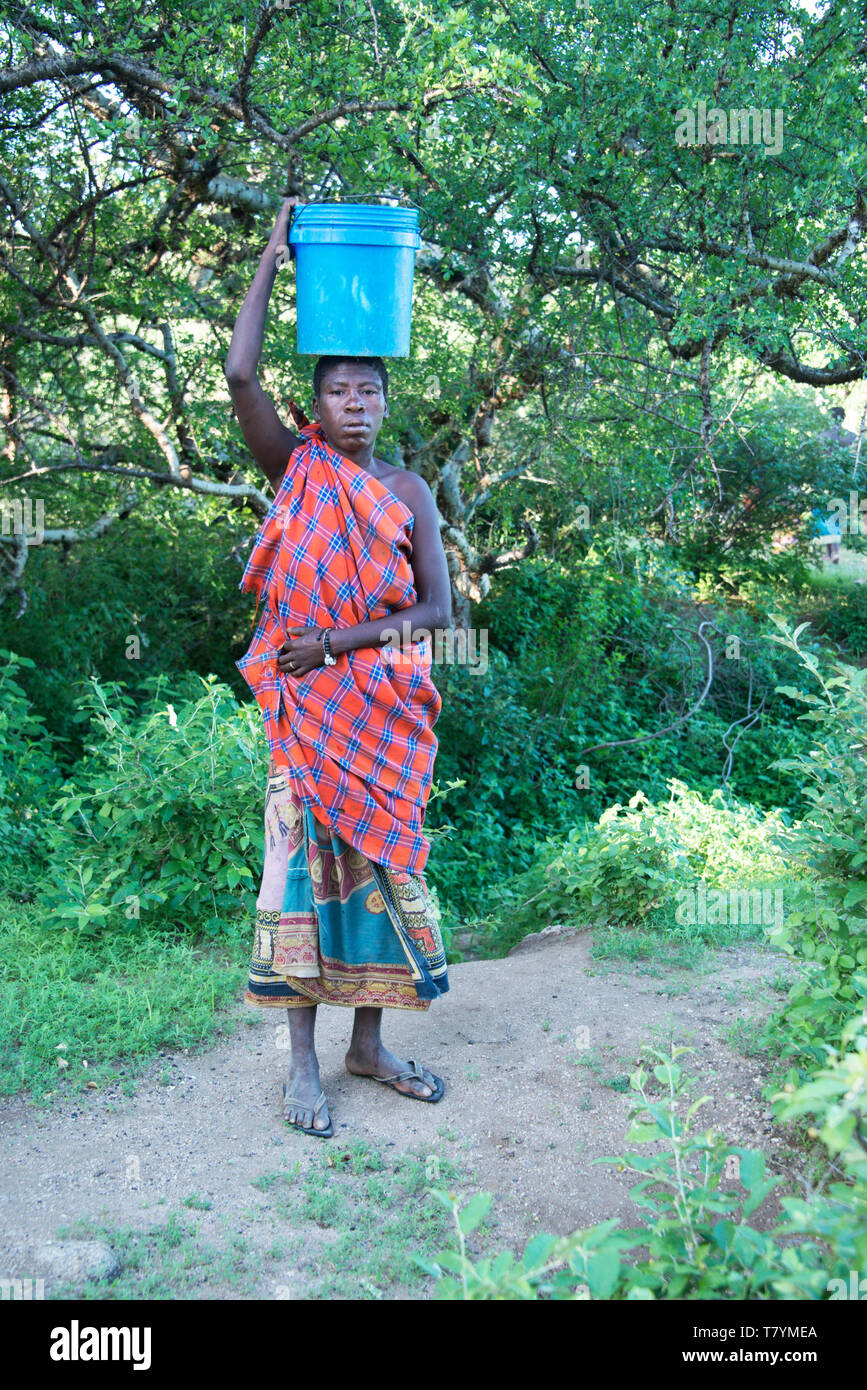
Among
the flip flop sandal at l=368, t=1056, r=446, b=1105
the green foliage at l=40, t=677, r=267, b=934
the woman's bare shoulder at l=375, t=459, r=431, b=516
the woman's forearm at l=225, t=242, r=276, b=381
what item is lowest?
the flip flop sandal at l=368, t=1056, r=446, b=1105

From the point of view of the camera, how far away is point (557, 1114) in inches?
110

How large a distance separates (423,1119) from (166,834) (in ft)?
5.38

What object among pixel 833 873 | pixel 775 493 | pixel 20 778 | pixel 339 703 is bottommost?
→ pixel 20 778

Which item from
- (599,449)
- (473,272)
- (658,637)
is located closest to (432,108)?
(473,272)

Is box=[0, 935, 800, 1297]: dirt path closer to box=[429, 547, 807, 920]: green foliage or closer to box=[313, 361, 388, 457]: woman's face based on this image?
box=[313, 361, 388, 457]: woman's face

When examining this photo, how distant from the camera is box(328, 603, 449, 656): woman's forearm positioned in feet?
8.87

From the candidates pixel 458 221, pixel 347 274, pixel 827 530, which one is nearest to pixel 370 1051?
pixel 347 274

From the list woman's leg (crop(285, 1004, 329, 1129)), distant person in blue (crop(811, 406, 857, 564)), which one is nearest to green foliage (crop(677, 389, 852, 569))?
distant person in blue (crop(811, 406, 857, 564))

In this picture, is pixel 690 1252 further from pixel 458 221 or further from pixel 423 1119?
pixel 458 221

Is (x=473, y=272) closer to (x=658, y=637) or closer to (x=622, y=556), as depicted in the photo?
(x=622, y=556)

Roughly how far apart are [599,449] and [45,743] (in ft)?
11.2

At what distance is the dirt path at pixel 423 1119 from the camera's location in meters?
2.36

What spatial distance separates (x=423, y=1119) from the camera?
281cm

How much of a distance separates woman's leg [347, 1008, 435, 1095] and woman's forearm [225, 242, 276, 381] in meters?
1.65
